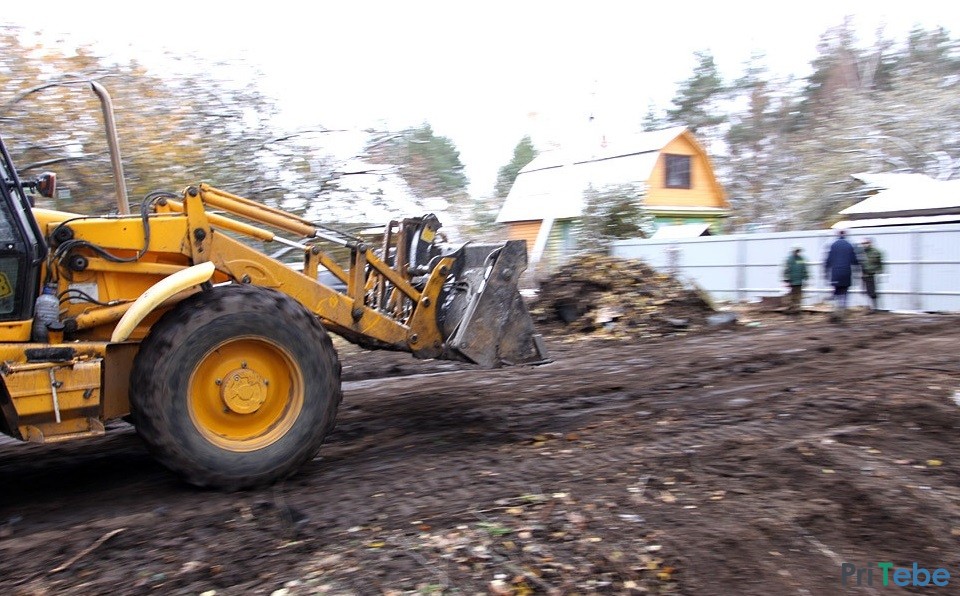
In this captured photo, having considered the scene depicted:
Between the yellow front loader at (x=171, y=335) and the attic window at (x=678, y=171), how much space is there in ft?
86.0

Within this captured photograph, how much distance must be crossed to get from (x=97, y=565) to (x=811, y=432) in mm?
4756

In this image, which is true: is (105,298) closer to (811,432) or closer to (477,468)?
(477,468)

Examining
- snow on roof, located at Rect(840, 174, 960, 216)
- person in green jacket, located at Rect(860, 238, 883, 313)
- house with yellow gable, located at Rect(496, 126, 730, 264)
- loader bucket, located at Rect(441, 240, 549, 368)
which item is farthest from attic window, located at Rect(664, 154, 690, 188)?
loader bucket, located at Rect(441, 240, 549, 368)

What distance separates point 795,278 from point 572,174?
652 inches

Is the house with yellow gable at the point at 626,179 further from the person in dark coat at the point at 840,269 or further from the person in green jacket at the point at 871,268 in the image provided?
the person in dark coat at the point at 840,269

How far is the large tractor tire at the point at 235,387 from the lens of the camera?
4.61 meters

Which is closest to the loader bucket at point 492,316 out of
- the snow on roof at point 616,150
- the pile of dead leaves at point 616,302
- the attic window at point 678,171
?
the pile of dead leaves at point 616,302

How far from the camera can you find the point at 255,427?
16.5ft

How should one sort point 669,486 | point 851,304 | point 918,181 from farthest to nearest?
point 918,181 → point 851,304 → point 669,486

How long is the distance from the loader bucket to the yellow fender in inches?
77.9

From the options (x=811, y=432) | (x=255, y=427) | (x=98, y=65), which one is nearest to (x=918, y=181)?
(x=811, y=432)

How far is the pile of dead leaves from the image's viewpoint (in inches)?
509

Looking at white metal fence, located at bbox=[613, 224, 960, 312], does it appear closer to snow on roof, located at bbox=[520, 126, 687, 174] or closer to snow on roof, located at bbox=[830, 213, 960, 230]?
snow on roof, located at bbox=[830, 213, 960, 230]

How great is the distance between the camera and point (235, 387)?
4891 millimetres
